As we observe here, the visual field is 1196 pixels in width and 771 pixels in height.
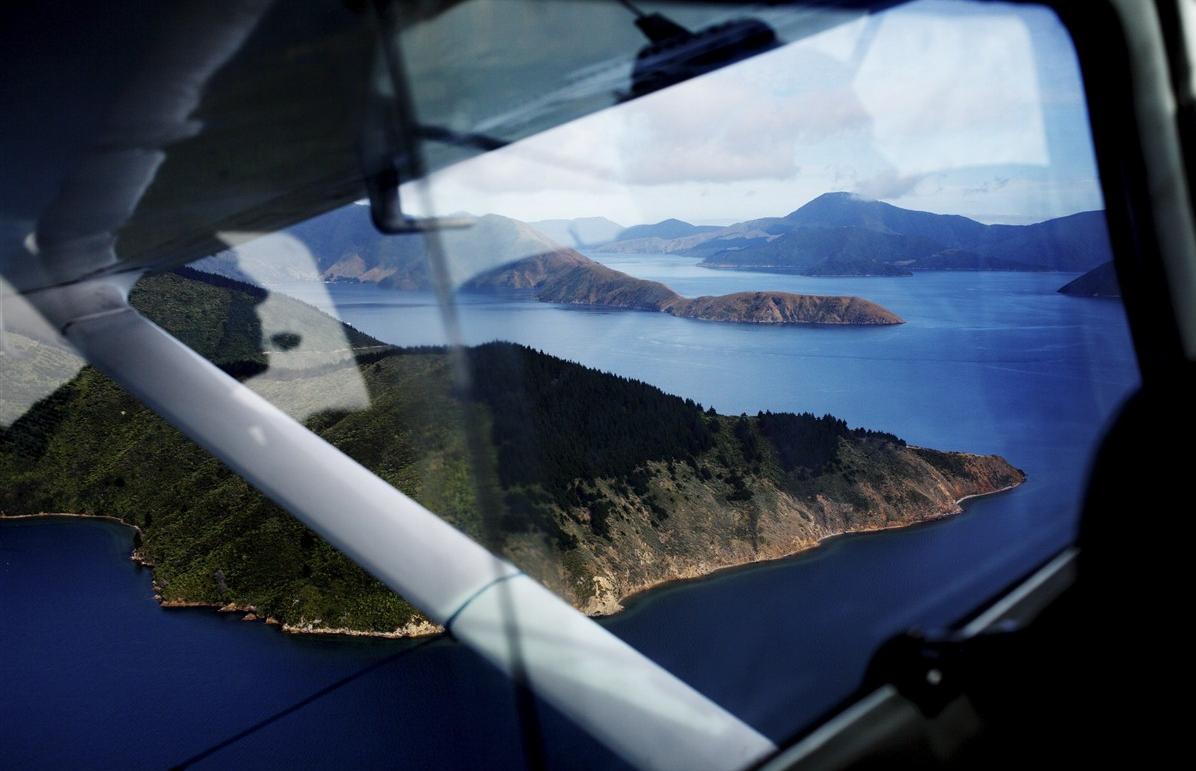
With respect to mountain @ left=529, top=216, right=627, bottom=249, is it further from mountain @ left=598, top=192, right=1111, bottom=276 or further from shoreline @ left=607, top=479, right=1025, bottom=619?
shoreline @ left=607, top=479, right=1025, bottom=619

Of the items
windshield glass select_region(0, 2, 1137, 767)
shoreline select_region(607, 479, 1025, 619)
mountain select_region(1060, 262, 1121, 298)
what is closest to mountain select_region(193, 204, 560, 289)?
windshield glass select_region(0, 2, 1137, 767)

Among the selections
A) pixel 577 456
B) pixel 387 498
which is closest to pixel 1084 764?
pixel 577 456

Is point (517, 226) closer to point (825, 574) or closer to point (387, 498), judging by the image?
point (825, 574)

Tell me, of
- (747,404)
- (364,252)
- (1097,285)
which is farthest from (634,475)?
(1097,285)

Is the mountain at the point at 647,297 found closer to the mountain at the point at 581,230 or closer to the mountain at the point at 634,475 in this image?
the mountain at the point at 581,230

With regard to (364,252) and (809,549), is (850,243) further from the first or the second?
(364,252)

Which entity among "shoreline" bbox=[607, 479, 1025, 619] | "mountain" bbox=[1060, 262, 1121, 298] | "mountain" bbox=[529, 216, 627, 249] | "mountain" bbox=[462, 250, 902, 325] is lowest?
"shoreline" bbox=[607, 479, 1025, 619]
